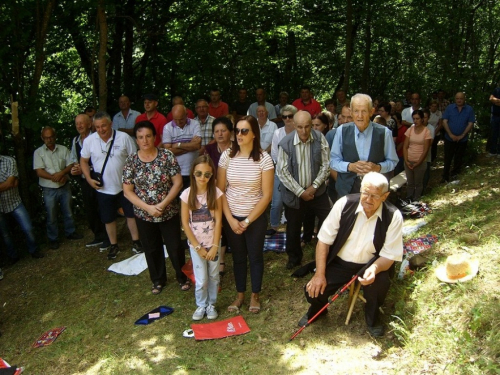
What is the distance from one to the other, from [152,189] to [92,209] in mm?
2189

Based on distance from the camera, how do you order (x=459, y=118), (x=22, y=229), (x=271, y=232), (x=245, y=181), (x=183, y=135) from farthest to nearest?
(x=459, y=118) < (x=22, y=229) < (x=271, y=232) < (x=183, y=135) < (x=245, y=181)

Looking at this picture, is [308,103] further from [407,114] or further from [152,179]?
[152,179]

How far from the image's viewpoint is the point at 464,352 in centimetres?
329

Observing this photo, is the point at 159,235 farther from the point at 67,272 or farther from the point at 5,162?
the point at 5,162

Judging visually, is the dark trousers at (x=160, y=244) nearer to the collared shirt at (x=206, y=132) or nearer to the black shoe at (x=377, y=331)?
the collared shirt at (x=206, y=132)

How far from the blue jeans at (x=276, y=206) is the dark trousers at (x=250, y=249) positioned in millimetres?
1675

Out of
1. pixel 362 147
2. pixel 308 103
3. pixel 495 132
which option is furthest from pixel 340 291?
pixel 495 132

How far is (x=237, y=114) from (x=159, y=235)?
16.2 ft

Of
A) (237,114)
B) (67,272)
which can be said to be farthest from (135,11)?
(67,272)

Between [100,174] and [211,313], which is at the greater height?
[100,174]

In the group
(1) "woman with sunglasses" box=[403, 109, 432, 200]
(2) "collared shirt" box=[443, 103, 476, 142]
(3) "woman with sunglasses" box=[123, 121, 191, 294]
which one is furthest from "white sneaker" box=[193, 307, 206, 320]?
(2) "collared shirt" box=[443, 103, 476, 142]

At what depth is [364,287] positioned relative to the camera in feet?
12.8

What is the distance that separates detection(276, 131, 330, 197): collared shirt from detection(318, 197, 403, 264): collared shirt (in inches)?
46.8

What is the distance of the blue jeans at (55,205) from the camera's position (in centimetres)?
687
